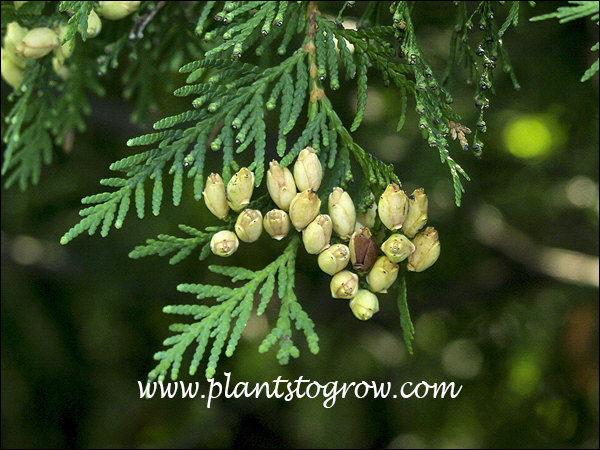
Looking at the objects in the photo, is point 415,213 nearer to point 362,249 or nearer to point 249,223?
point 362,249

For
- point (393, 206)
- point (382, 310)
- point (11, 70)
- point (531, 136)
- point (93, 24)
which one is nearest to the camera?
point (393, 206)

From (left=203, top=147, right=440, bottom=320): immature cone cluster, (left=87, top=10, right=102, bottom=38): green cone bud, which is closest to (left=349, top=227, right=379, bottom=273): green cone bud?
(left=203, top=147, right=440, bottom=320): immature cone cluster

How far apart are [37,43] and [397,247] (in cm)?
66

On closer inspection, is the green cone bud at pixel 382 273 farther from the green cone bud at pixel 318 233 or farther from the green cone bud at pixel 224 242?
the green cone bud at pixel 224 242

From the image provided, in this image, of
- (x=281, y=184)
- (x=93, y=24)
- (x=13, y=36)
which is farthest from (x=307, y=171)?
(x=13, y=36)

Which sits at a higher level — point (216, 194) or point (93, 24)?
point (93, 24)

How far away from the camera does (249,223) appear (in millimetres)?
890

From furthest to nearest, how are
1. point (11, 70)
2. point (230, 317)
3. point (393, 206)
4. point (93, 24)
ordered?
point (11, 70) → point (93, 24) → point (230, 317) → point (393, 206)

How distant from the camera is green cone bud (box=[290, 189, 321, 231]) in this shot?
0.87 meters

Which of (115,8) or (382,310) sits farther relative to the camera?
(382,310)

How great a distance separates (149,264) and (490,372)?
1.04 metres

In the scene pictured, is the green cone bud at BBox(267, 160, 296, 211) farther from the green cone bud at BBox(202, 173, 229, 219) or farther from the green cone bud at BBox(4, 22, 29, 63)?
the green cone bud at BBox(4, 22, 29, 63)

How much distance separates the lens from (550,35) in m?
1.68

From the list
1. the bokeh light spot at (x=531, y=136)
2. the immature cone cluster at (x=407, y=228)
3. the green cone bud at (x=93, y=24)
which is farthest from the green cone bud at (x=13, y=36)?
the bokeh light spot at (x=531, y=136)
